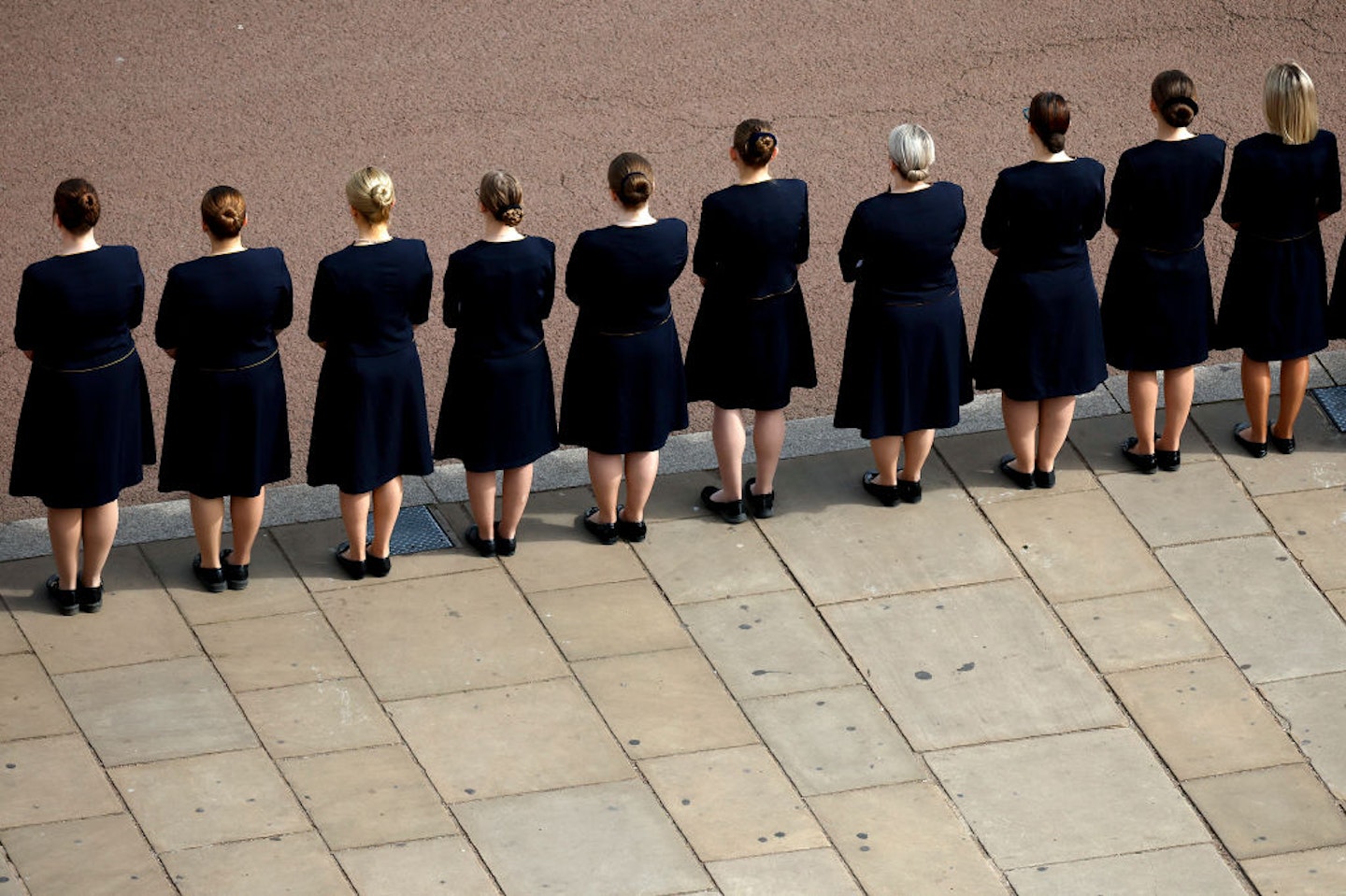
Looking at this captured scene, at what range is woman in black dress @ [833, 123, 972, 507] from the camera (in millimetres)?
9859

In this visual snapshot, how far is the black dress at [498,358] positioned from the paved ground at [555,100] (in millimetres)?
1523

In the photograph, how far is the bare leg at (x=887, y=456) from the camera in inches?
410

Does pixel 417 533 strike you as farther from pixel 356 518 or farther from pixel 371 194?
pixel 371 194

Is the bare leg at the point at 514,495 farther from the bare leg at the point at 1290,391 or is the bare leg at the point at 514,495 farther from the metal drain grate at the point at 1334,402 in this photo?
the metal drain grate at the point at 1334,402

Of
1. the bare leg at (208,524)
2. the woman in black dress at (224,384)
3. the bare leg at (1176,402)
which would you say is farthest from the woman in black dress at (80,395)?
the bare leg at (1176,402)

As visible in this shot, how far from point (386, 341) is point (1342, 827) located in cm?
405

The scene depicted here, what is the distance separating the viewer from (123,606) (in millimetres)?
9781

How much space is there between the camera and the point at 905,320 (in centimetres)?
1015

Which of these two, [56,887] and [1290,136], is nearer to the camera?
[56,887]

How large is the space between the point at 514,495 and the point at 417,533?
0.53 m

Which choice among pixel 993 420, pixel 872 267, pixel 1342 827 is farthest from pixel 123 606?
pixel 1342 827

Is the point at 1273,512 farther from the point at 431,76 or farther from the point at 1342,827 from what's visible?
the point at 431,76

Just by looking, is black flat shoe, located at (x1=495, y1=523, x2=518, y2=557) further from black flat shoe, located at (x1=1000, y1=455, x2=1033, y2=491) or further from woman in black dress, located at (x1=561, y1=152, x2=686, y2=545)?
black flat shoe, located at (x1=1000, y1=455, x2=1033, y2=491)

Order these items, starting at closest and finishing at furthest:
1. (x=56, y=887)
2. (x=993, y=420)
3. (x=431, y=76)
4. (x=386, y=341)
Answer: (x=56, y=887) < (x=386, y=341) < (x=993, y=420) < (x=431, y=76)
